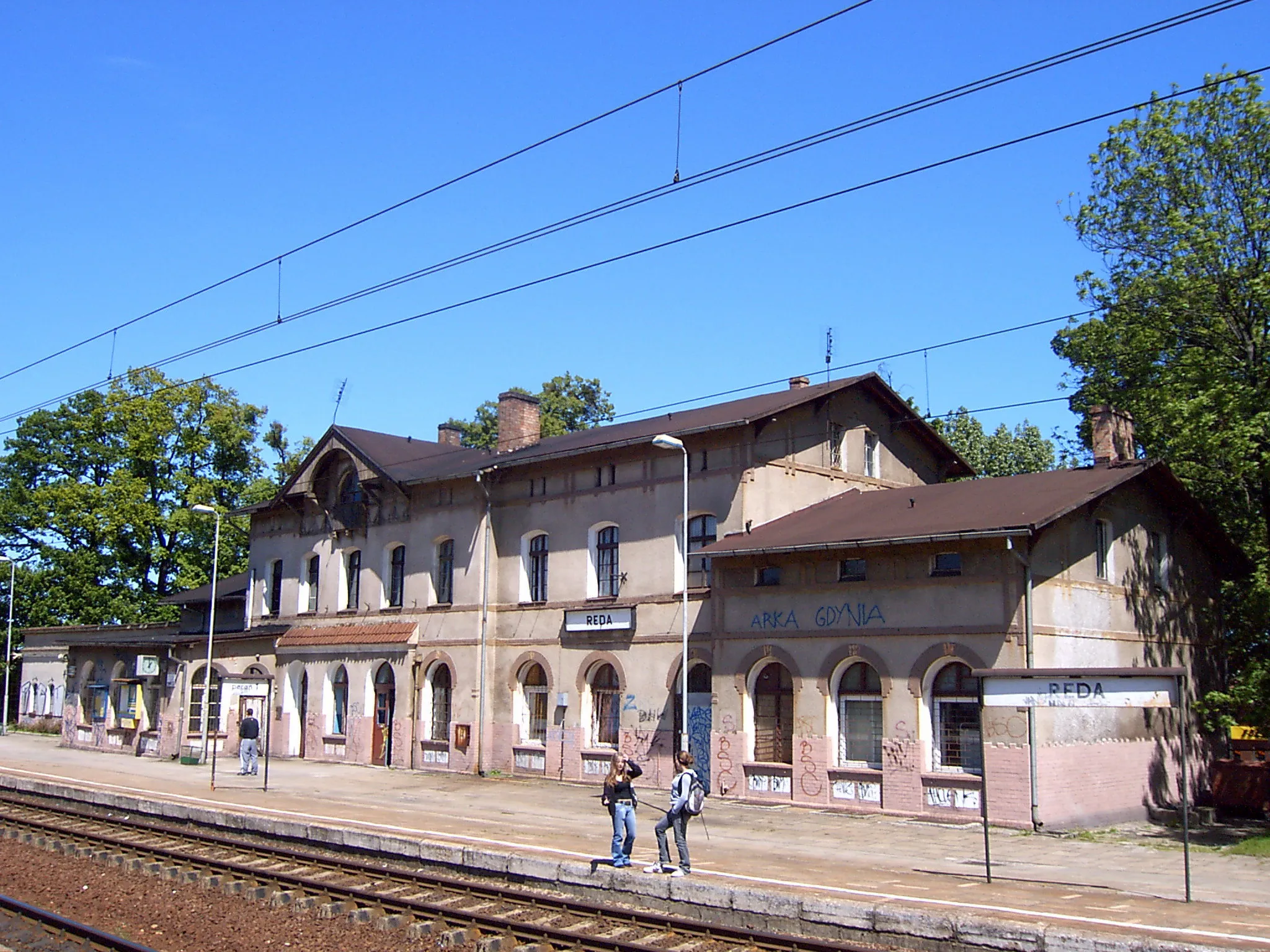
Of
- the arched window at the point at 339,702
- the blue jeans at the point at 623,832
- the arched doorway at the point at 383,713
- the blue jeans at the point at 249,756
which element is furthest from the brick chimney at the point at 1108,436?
the arched window at the point at 339,702

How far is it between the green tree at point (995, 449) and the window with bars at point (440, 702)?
24.6 metres

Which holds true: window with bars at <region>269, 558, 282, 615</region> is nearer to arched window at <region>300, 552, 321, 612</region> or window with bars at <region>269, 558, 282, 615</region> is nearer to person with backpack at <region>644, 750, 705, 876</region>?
arched window at <region>300, 552, 321, 612</region>

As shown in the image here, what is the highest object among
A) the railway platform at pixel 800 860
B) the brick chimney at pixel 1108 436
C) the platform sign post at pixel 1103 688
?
the brick chimney at pixel 1108 436

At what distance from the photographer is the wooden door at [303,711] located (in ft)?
115

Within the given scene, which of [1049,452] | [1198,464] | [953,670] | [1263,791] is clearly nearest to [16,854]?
[953,670]

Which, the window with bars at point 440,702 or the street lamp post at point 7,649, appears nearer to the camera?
the window with bars at point 440,702

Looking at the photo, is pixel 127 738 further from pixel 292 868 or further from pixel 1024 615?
pixel 1024 615

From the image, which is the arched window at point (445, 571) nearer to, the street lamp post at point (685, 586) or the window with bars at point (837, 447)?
the street lamp post at point (685, 586)

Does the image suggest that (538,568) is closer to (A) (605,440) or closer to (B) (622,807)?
(A) (605,440)

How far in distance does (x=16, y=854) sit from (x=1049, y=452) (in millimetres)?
43477

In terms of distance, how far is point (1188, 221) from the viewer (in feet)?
83.7

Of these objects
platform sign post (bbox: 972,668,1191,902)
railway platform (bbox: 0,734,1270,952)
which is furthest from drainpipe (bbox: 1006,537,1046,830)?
platform sign post (bbox: 972,668,1191,902)

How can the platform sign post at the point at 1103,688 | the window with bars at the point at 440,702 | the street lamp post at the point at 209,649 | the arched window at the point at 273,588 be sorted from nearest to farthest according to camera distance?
the platform sign post at the point at 1103,688, the window with bars at the point at 440,702, the street lamp post at the point at 209,649, the arched window at the point at 273,588

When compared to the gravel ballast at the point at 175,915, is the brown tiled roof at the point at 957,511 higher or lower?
higher
